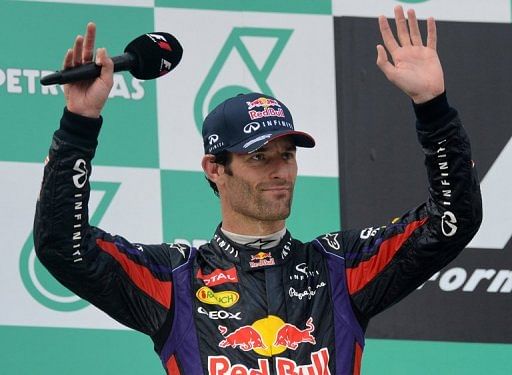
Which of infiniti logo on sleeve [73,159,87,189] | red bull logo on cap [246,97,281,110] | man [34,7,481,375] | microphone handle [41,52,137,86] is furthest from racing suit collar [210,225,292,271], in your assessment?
microphone handle [41,52,137,86]

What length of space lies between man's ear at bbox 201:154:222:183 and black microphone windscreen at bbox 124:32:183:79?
38 cm

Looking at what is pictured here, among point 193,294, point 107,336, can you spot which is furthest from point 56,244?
point 107,336

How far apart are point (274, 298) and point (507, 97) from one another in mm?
1498

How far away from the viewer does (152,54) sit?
126 inches

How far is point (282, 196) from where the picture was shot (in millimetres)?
3439

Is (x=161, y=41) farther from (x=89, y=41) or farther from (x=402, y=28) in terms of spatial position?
(x=402, y=28)

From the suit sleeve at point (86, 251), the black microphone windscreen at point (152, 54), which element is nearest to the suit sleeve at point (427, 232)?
the suit sleeve at point (86, 251)

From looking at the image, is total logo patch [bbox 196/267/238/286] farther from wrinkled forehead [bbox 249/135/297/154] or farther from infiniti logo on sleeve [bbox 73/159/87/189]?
infiniti logo on sleeve [bbox 73/159/87/189]

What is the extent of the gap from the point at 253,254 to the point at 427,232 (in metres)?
0.39

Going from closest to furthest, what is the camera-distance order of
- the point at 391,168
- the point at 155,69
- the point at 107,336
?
the point at 155,69 → the point at 107,336 → the point at 391,168

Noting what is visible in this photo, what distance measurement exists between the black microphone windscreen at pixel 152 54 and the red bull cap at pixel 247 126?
30 cm

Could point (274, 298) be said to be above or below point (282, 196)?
below

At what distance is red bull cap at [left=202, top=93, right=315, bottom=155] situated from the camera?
3.47m

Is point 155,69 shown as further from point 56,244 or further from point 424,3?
point 424,3
